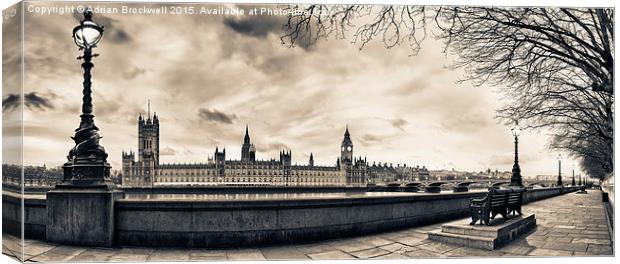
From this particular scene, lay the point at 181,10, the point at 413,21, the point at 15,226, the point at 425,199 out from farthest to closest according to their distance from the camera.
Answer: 1. the point at 425,199
2. the point at 413,21
3. the point at 181,10
4. the point at 15,226

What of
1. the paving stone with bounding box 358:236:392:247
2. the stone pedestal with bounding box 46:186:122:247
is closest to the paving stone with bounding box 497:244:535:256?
the paving stone with bounding box 358:236:392:247

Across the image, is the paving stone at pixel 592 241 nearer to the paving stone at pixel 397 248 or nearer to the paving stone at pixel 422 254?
the paving stone at pixel 422 254

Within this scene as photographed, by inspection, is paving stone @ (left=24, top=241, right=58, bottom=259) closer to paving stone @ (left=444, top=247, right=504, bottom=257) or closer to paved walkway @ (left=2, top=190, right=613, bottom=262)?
paved walkway @ (left=2, top=190, right=613, bottom=262)

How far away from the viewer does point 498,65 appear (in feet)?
39.8

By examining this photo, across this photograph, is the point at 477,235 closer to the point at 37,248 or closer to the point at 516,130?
the point at 516,130

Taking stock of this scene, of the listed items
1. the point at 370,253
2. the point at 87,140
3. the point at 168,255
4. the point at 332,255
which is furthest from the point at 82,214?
the point at 370,253

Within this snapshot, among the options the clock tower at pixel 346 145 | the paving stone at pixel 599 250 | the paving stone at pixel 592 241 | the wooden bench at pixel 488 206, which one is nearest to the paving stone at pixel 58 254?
the clock tower at pixel 346 145

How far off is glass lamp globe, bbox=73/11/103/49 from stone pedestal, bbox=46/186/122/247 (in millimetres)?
2910

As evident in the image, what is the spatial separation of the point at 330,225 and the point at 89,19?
257 inches

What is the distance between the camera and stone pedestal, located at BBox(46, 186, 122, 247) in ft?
29.6

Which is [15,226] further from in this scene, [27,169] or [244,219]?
[244,219]

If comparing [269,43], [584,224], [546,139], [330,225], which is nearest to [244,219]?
[330,225]

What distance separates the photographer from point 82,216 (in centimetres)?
906

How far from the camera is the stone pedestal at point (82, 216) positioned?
9.02 m
